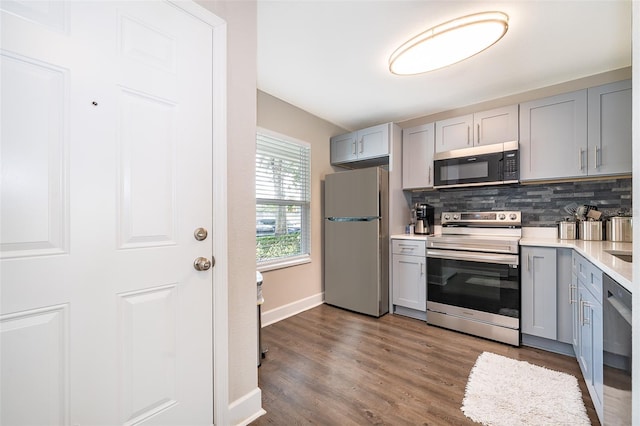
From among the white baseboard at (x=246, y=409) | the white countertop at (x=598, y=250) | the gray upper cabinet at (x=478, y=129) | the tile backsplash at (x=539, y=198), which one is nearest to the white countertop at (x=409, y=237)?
the white countertop at (x=598, y=250)

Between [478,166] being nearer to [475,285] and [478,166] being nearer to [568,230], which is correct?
[568,230]

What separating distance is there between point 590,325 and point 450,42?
1.91 metres

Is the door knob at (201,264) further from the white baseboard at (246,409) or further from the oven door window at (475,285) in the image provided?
the oven door window at (475,285)

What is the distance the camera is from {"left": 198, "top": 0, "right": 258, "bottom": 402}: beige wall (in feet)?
4.56

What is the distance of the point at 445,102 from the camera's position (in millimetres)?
3041

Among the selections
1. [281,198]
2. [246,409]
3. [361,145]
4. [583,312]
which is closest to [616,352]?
[583,312]

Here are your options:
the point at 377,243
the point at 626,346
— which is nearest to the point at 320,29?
the point at 377,243

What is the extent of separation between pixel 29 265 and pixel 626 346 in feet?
7.06

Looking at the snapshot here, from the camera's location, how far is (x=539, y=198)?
2.74 metres

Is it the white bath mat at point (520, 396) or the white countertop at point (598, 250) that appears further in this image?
the white bath mat at point (520, 396)

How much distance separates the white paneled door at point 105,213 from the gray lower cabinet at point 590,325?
76.8 inches

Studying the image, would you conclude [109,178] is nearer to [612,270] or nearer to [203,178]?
[203,178]

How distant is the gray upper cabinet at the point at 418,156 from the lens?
313cm

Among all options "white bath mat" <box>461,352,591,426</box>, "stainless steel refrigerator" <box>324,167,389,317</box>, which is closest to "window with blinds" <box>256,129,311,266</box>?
"stainless steel refrigerator" <box>324,167,389,317</box>
